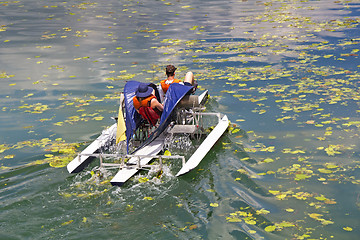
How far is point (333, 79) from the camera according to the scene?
14.9 metres

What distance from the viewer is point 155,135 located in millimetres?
10656

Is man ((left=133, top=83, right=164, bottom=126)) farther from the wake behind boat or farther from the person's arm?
the wake behind boat

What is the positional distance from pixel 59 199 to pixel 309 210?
423cm

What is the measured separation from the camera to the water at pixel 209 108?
766 centimetres

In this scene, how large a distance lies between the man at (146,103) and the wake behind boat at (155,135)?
0.53 ft

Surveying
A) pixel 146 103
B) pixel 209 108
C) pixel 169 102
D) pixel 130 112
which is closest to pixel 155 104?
pixel 146 103

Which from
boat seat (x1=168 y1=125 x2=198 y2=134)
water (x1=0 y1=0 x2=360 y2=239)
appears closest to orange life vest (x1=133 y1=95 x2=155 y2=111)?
boat seat (x1=168 y1=125 x2=198 y2=134)

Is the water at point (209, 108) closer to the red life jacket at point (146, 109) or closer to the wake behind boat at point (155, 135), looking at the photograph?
the wake behind boat at point (155, 135)

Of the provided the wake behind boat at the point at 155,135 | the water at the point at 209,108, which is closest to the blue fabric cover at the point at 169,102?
the wake behind boat at the point at 155,135

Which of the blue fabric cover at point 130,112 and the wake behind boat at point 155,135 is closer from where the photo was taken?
the wake behind boat at point 155,135

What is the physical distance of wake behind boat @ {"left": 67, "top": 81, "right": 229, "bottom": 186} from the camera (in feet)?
31.4

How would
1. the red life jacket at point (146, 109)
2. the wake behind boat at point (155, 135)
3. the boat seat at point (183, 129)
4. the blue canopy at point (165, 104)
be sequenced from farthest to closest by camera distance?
the boat seat at point (183, 129), the red life jacket at point (146, 109), the blue canopy at point (165, 104), the wake behind boat at point (155, 135)

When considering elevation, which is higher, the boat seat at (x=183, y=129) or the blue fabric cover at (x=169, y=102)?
the blue fabric cover at (x=169, y=102)

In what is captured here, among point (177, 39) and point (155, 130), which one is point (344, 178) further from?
point (177, 39)
